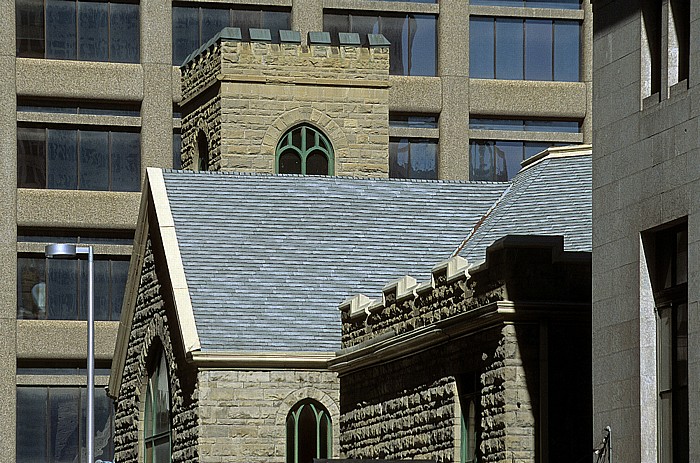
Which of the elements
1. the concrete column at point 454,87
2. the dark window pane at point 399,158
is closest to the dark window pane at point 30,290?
the dark window pane at point 399,158

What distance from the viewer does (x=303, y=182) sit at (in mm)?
38281

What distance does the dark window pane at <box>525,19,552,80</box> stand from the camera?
Result: 6303 centimetres

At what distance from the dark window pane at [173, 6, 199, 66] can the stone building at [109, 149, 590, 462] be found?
876 inches

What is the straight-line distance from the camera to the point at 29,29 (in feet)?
194

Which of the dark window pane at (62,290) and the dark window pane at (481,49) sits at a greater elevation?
the dark window pane at (481,49)

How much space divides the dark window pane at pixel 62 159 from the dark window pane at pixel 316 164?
19.0 meters

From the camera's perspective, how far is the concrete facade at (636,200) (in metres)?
18.6

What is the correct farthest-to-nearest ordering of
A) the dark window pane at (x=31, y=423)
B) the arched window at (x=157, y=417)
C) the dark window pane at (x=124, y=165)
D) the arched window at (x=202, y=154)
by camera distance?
the dark window pane at (x=124, y=165), the dark window pane at (x=31, y=423), the arched window at (x=202, y=154), the arched window at (x=157, y=417)

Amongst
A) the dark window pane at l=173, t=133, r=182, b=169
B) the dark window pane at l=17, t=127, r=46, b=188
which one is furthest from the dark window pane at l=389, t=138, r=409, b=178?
the dark window pane at l=17, t=127, r=46, b=188

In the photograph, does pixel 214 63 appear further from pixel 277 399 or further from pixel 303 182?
pixel 277 399

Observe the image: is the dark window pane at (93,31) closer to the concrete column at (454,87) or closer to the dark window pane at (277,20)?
the dark window pane at (277,20)

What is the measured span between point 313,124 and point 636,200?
2220 centimetres

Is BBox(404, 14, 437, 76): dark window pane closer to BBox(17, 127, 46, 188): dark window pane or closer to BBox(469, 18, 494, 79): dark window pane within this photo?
BBox(469, 18, 494, 79): dark window pane

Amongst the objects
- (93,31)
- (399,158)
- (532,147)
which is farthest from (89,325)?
(532,147)
